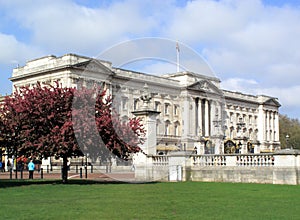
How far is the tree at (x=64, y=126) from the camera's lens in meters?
25.2

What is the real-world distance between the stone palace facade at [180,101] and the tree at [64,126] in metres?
23.4

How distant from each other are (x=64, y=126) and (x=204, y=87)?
81.8 meters

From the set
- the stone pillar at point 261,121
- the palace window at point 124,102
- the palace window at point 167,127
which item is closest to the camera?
the palace window at point 124,102

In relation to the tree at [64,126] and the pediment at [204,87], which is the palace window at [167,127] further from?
the tree at [64,126]

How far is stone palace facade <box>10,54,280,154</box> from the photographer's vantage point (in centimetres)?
7656

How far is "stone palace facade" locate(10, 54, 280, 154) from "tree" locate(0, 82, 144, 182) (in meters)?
23.4

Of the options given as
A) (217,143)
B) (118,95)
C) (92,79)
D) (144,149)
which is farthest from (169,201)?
(118,95)

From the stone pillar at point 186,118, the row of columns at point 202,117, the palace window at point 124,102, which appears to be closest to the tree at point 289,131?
the row of columns at point 202,117

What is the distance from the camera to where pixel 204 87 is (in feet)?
345

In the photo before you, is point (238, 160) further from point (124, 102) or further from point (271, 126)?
point (271, 126)

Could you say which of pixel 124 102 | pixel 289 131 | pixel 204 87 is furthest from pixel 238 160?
pixel 289 131

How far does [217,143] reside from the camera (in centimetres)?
5347

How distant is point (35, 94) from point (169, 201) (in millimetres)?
12498

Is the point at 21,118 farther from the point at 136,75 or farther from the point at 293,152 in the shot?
the point at 136,75
